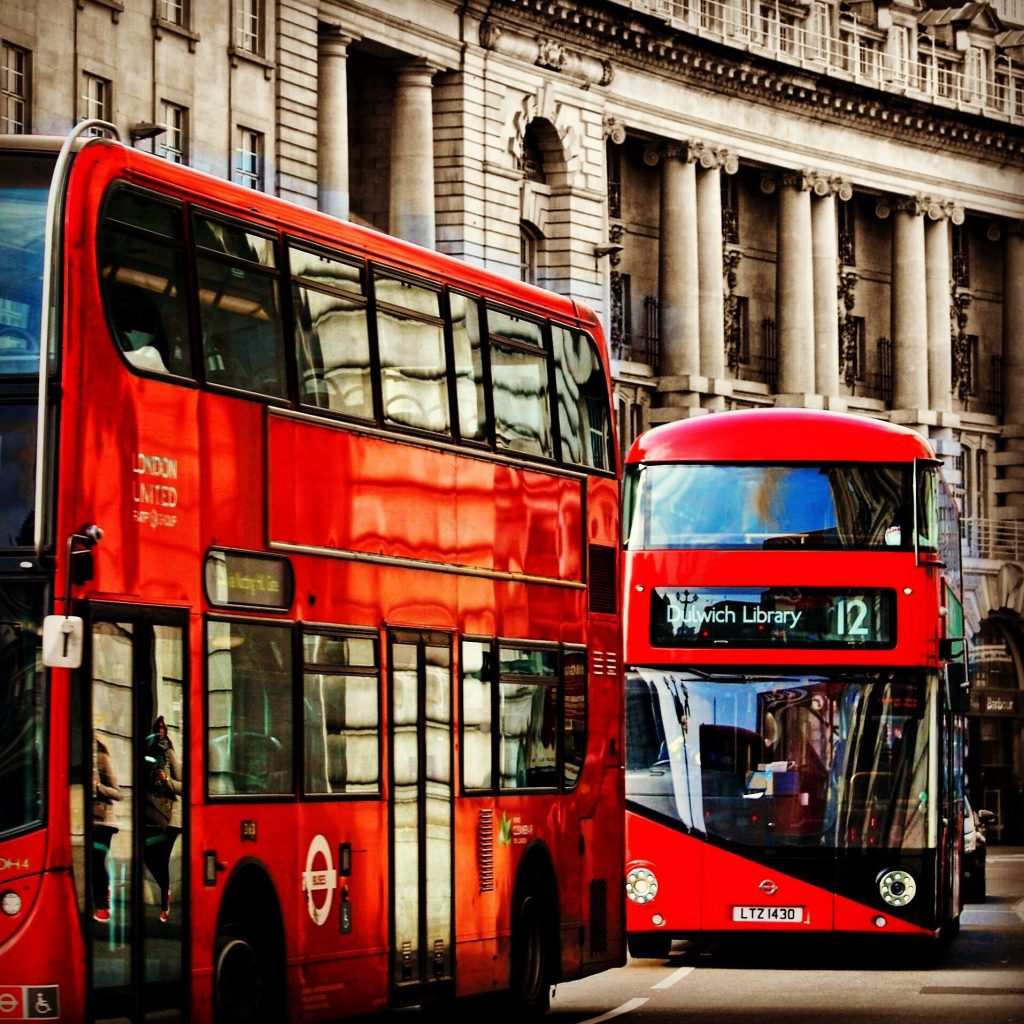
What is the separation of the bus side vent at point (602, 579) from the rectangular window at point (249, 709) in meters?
5.35

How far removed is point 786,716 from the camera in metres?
24.2

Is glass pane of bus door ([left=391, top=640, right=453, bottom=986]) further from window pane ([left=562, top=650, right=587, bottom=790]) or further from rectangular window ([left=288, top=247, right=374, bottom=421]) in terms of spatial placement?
window pane ([left=562, top=650, right=587, bottom=790])

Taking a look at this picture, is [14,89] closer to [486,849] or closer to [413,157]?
[413,157]

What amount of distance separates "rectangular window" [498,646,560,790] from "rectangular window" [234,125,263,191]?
31658mm

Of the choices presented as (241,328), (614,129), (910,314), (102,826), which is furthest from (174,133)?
(910,314)

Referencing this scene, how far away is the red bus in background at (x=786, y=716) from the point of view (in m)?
24.0

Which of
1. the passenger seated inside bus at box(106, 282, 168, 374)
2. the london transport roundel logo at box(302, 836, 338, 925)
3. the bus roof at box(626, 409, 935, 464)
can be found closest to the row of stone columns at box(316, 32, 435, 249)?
the bus roof at box(626, 409, 935, 464)

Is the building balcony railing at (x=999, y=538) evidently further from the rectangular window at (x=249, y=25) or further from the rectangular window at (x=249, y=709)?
the rectangular window at (x=249, y=709)

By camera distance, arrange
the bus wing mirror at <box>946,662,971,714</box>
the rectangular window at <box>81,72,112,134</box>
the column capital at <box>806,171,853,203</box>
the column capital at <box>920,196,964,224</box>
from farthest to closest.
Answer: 1. the column capital at <box>920,196,964,224</box>
2. the column capital at <box>806,171,853,203</box>
3. the rectangular window at <box>81,72,112,134</box>
4. the bus wing mirror at <box>946,662,971,714</box>

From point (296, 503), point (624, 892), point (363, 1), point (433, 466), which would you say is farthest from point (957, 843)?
point (363, 1)

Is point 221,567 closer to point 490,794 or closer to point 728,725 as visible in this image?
point 490,794

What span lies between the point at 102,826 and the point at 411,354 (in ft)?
16.3

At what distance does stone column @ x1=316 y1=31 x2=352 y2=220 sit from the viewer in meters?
55.2

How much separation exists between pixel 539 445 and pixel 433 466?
191 centimetres
